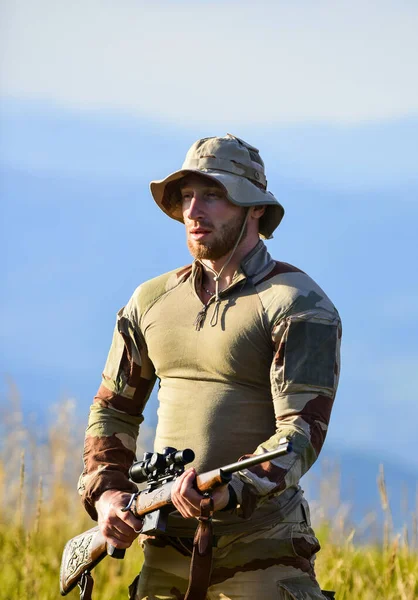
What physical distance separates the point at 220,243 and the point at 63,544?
3.54 m

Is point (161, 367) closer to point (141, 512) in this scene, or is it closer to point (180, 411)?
point (180, 411)

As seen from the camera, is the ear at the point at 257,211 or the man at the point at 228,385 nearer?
the man at the point at 228,385

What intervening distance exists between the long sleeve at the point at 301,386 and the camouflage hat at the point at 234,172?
2.08 feet

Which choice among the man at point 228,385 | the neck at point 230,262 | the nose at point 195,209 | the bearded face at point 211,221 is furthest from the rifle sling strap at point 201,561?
the nose at point 195,209

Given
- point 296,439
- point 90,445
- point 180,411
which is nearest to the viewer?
point 296,439

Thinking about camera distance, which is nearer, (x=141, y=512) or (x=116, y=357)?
(x=141, y=512)

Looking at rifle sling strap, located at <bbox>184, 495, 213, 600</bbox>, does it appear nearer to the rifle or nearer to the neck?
the rifle

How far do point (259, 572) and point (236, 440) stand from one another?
0.53m

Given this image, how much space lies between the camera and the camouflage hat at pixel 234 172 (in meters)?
4.70

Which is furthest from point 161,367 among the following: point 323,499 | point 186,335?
point 323,499

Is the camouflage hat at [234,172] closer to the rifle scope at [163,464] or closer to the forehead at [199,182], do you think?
the forehead at [199,182]

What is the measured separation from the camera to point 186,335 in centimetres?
465

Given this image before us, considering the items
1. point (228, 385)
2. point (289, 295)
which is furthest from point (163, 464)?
point (289, 295)

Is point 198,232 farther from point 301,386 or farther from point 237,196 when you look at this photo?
point 301,386
